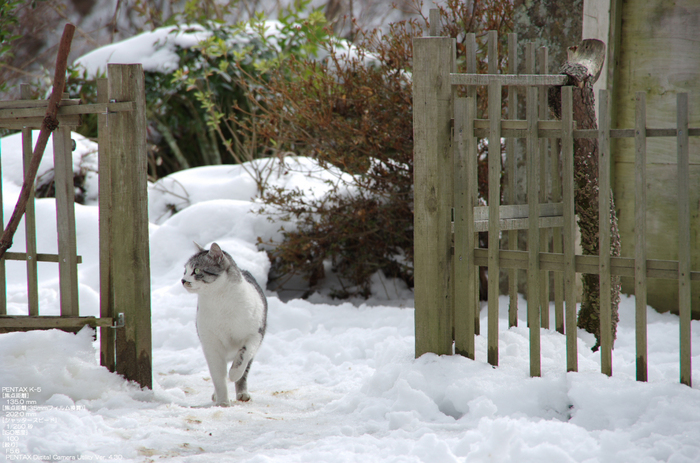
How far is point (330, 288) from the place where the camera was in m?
6.83

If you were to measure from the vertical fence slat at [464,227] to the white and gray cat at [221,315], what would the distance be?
4.43 feet

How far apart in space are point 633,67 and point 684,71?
406mm

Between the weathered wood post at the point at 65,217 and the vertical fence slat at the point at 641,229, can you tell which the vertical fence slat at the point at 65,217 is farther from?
the vertical fence slat at the point at 641,229

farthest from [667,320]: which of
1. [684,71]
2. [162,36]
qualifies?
[162,36]

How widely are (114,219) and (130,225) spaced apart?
10cm

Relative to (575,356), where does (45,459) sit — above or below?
below

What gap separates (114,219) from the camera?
3.50m

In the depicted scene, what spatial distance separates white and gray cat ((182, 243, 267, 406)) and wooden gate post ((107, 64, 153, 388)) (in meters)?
0.33

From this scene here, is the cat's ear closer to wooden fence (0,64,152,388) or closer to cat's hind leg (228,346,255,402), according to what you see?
wooden fence (0,64,152,388)

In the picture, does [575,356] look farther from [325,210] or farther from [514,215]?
[325,210]

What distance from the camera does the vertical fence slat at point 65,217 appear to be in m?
3.47

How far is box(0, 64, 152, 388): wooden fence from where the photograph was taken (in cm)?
346

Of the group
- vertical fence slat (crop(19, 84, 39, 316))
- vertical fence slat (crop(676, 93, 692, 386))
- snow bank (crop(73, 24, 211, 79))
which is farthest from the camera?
snow bank (crop(73, 24, 211, 79))

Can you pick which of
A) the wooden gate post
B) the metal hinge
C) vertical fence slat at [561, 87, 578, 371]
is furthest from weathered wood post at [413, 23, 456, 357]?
the metal hinge
